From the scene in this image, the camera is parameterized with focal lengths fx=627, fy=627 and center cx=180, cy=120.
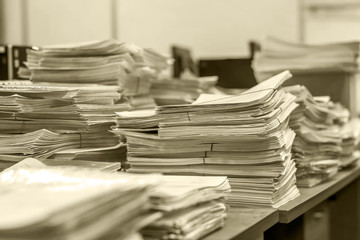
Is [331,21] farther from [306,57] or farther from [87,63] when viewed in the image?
[87,63]

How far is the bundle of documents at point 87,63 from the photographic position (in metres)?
2.01

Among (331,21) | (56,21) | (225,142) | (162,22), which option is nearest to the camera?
(225,142)

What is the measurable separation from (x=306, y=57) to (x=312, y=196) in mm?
964

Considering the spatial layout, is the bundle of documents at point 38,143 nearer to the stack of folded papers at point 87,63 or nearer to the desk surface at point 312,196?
the stack of folded papers at point 87,63

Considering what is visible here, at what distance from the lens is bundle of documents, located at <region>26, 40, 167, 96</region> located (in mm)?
2014

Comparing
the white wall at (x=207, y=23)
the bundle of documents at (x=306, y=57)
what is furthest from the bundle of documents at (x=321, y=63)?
the white wall at (x=207, y=23)

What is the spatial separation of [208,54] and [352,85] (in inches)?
76.0

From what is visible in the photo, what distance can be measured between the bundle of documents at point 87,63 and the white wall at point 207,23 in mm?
2484

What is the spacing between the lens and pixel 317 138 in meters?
2.17

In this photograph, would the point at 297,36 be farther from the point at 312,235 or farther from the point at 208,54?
the point at 312,235

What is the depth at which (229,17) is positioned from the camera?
180 inches

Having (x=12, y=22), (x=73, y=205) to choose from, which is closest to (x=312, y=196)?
(x=73, y=205)

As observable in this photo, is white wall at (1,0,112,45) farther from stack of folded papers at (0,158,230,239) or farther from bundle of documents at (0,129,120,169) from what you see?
stack of folded papers at (0,158,230,239)

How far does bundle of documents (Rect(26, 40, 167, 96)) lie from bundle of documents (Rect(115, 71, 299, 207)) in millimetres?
291
